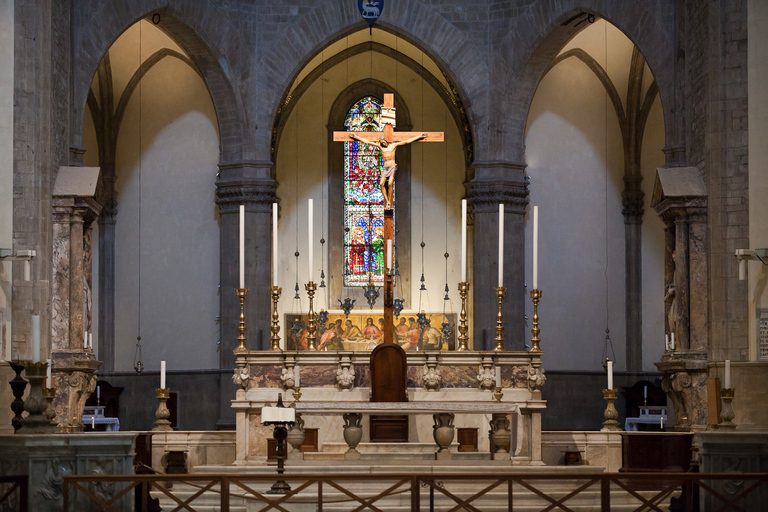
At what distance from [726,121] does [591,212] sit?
8075mm

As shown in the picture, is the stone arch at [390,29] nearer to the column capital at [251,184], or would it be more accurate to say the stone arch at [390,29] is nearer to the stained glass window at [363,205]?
the column capital at [251,184]

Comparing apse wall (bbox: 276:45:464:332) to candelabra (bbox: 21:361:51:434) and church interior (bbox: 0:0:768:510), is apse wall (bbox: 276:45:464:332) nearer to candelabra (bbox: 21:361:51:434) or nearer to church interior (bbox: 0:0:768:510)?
church interior (bbox: 0:0:768:510)

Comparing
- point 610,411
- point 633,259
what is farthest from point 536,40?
point 610,411

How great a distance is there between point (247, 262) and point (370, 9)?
4.95 m

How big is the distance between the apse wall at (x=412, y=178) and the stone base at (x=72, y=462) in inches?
510

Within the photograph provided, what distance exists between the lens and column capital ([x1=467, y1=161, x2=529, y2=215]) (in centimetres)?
2075

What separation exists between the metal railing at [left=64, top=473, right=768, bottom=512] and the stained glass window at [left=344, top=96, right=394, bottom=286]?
10696mm

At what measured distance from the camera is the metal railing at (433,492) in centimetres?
1002

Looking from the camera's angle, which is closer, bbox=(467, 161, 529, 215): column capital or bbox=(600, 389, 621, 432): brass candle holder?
bbox=(600, 389, 621, 432): brass candle holder

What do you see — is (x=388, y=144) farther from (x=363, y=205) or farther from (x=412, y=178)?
(x=412, y=178)

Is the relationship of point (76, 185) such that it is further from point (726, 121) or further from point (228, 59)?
point (726, 121)

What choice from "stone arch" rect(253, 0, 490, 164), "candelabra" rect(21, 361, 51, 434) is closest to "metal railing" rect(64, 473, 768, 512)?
"candelabra" rect(21, 361, 51, 434)

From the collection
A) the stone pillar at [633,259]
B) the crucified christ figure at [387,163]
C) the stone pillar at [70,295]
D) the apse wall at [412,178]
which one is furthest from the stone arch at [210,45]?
the stone pillar at [633,259]

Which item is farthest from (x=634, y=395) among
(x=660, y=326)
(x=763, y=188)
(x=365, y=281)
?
(x=763, y=188)
